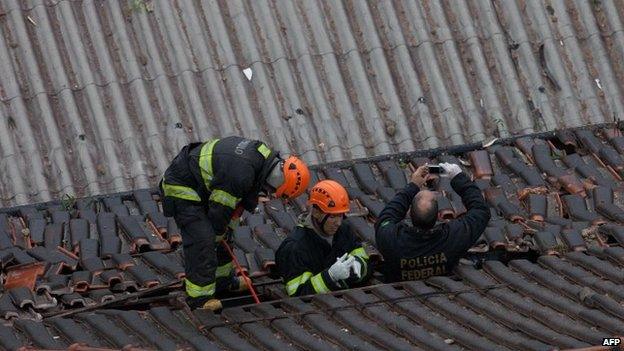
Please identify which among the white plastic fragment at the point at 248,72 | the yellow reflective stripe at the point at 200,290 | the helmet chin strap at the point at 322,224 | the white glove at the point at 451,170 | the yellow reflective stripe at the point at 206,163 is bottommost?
the yellow reflective stripe at the point at 200,290

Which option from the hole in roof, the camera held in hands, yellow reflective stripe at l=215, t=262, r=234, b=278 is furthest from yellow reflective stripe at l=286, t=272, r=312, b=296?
the hole in roof

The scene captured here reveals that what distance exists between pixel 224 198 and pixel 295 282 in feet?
2.72

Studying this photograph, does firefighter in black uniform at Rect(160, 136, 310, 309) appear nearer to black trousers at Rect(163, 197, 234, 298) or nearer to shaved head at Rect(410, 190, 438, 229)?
black trousers at Rect(163, 197, 234, 298)

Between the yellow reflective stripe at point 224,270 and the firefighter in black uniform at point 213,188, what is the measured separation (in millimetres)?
216

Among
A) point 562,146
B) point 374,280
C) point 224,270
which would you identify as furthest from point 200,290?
point 562,146

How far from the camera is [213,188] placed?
942cm

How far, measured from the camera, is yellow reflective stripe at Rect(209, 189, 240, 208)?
30.7ft

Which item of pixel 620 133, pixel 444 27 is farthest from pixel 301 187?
pixel 444 27

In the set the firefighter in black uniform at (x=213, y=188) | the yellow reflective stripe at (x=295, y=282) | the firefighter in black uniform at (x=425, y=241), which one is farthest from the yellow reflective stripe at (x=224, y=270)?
the firefighter in black uniform at (x=425, y=241)

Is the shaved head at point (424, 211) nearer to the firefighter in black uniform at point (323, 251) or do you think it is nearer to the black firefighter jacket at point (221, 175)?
the firefighter in black uniform at point (323, 251)

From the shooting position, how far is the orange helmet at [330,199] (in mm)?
9891

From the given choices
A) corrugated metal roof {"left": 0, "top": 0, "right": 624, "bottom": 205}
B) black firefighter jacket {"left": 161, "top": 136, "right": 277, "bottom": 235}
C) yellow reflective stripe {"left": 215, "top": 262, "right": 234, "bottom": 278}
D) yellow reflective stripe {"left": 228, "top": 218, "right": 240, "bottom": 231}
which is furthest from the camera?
corrugated metal roof {"left": 0, "top": 0, "right": 624, "bottom": 205}

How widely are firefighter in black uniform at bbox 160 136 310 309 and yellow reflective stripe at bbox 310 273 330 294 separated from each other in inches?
22.9

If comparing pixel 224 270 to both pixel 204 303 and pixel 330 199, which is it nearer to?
pixel 204 303
